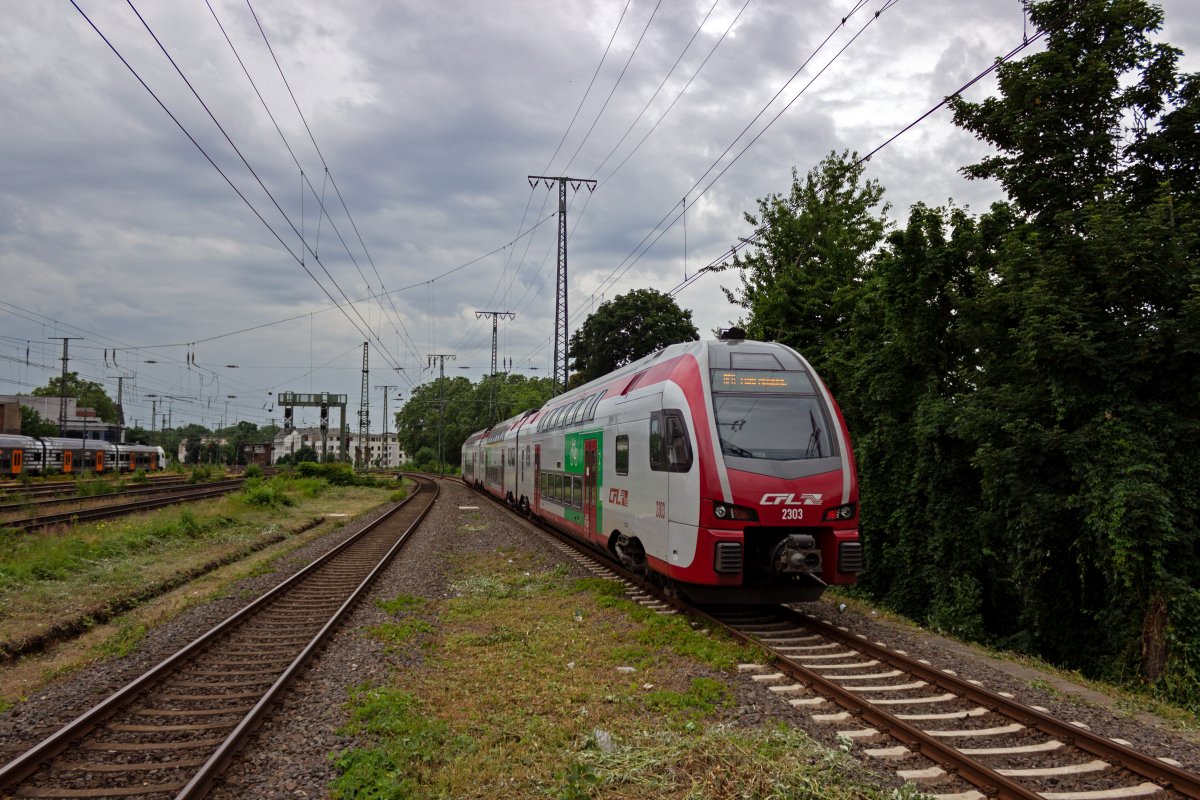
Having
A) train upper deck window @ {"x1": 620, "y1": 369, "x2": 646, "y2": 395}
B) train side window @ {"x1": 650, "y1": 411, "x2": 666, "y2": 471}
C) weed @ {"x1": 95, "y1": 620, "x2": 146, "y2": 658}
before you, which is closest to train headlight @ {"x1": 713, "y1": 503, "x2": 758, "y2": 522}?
train side window @ {"x1": 650, "y1": 411, "x2": 666, "y2": 471}

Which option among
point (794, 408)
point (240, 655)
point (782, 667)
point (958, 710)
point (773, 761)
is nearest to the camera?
point (773, 761)

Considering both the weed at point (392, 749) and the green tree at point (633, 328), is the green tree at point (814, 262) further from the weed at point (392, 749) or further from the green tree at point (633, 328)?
the green tree at point (633, 328)

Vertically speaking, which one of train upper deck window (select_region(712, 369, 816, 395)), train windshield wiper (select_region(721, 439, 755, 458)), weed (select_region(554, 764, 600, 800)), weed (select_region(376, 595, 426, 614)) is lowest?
weed (select_region(376, 595, 426, 614))

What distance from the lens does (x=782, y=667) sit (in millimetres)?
7508

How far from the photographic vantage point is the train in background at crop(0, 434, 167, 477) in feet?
150

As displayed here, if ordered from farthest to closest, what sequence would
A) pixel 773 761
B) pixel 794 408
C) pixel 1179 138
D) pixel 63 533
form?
pixel 63 533
pixel 1179 138
pixel 794 408
pixel 773 761

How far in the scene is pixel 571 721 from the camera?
609cm

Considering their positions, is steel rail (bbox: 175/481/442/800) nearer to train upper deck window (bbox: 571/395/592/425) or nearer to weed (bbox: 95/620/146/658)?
weed (bbox: 95/620/146/658)

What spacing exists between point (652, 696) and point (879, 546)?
9.98 meters

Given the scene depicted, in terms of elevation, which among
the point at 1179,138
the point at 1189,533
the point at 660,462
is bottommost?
the point at 1189,533

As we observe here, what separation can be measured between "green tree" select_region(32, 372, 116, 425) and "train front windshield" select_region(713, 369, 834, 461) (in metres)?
129

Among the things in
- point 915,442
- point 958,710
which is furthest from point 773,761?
point 915,442

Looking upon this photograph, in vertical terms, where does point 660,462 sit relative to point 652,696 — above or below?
above

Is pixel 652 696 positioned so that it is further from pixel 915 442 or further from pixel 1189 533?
pixel 915 442
